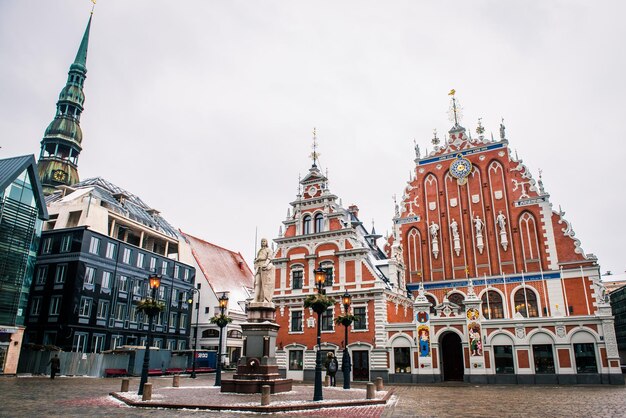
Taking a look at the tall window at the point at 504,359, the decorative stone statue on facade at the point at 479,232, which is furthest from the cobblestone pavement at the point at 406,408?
the decorative stone statue on facade at the point at 479,232

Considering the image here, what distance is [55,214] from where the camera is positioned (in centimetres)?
4525

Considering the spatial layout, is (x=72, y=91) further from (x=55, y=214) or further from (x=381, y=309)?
(x=381, y=309)

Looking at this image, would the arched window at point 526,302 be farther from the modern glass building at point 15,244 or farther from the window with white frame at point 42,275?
the window with white frame at point 42,275

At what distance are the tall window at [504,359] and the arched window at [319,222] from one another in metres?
15.4

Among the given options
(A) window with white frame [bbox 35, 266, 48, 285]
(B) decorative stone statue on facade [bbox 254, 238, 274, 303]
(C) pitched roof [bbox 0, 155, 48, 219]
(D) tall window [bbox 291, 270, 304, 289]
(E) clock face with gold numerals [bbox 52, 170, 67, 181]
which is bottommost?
(B) decorative stone statue on facade [bbox 254, 238, 274, 303]

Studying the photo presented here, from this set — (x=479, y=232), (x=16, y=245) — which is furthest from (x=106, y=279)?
(x=479, y=232)

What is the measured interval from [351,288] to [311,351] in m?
5.69

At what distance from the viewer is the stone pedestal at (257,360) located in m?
19.4

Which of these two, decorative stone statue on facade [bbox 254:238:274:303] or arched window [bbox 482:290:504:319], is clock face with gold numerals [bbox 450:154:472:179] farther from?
decorative stone statue on facade [bbox 254:238:274:303]

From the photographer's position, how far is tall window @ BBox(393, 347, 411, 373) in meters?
30.9

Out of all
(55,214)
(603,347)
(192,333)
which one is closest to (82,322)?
(55,214)

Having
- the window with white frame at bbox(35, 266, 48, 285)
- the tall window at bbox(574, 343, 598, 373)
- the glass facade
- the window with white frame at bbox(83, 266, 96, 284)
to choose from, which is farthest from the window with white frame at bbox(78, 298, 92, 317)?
the tall window at bbox(574, 343, 598, 373)

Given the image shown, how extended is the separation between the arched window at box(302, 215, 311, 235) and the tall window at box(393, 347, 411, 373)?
459 inches

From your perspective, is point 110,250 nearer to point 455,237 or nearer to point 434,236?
point 434,236
